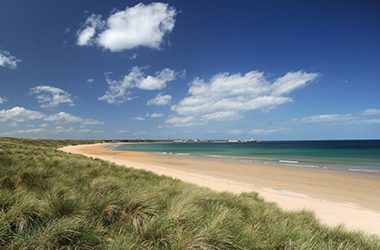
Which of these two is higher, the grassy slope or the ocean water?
the grassy slope

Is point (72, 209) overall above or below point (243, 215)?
above

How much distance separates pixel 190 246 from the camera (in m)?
3.68

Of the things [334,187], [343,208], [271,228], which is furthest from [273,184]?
[271,228]

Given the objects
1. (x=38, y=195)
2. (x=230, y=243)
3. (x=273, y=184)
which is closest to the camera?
(x=230, y=243)

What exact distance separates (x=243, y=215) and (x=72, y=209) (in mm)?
3719

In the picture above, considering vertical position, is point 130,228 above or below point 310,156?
above

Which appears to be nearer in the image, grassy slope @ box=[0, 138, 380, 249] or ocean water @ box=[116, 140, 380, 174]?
grassy slope @ box=[0, 138, 380, 249]

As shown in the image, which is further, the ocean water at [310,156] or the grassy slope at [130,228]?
the ocean water at [310,156]

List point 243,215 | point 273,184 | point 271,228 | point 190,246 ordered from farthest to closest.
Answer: point 273,184 → point 243,215 → point 271,228 → point 190,246

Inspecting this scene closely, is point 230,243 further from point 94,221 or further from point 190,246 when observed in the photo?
point 94,221

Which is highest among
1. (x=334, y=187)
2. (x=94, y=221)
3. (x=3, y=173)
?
(x=3, y=173)

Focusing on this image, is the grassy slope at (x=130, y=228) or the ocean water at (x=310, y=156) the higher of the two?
the grassy slope at (x=130, y=228)

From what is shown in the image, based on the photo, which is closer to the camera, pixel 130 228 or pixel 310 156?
pixel 130 228

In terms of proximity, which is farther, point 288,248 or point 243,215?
point 243,215
